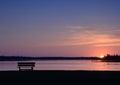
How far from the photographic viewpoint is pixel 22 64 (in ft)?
94.7
